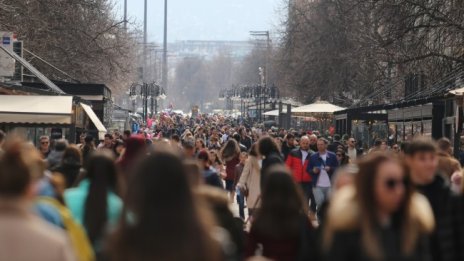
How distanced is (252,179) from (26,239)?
34.2 ft

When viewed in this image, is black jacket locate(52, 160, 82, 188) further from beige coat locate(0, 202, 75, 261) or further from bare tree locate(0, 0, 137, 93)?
bare tree locate(0, 0, 137, 93)

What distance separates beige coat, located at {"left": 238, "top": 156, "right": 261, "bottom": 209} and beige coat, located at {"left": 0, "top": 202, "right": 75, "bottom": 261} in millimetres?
10141

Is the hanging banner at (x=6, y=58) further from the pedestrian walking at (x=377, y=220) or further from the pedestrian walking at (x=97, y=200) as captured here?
the pedestrian walking at (x=377, y=220)

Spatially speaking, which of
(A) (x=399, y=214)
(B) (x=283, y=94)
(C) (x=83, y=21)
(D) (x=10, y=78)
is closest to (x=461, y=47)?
(D) (x=10, y=78)

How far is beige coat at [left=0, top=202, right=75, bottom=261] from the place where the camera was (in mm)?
4715

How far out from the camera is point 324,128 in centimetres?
5747

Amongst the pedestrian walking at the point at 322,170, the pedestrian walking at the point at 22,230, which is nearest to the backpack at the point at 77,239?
the pedestrian walking at the point at 22,230

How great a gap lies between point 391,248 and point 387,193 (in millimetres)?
261

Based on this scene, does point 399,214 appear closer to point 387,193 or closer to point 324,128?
point 387,193

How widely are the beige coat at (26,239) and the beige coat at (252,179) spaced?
10141 mm

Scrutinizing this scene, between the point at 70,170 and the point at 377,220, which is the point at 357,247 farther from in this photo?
the point at 70,170

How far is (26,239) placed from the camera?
15.5 feet

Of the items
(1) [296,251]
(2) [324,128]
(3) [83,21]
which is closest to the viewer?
(1) [296,251]

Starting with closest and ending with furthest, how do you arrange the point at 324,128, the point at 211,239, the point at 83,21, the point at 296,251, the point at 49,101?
the point at 211,239 < the point at 296,251 < the point at 49,101 < the point at 83,21 < the point at 324,128
